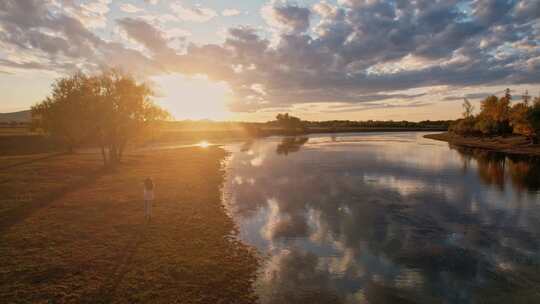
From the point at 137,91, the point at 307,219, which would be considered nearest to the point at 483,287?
the point at 307,219

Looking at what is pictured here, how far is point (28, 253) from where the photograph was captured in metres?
15.1

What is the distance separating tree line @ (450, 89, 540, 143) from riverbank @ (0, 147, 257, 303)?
8769 cm

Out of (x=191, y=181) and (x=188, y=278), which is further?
(x=191, y=181)

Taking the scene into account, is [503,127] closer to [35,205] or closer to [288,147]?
[288,147]

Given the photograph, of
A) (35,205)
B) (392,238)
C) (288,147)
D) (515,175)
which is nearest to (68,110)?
(35,205)

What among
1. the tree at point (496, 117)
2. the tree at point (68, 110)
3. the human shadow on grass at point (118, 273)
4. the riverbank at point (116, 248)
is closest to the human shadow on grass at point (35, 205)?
the riverbank at point (116, 248)

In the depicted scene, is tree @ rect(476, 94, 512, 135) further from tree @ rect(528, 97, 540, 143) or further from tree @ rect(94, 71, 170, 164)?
tree @ rect(94, 71, 170, 164)

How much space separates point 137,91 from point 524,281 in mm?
47780

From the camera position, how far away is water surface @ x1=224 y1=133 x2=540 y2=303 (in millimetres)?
13062

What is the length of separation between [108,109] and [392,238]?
4067cm

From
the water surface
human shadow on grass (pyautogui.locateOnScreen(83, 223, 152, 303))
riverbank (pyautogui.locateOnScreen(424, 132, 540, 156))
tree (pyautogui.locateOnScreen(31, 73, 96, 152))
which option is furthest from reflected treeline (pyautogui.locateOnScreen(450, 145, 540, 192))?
tree (pyautogui.locateOnScreen(31, 73, 96, 152))

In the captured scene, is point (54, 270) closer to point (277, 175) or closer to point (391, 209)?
point (391, 209)

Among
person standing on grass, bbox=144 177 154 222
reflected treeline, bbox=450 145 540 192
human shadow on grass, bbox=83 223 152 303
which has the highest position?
person standing on grass, bbox=144 177 154 222

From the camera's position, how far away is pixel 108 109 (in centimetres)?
4231
